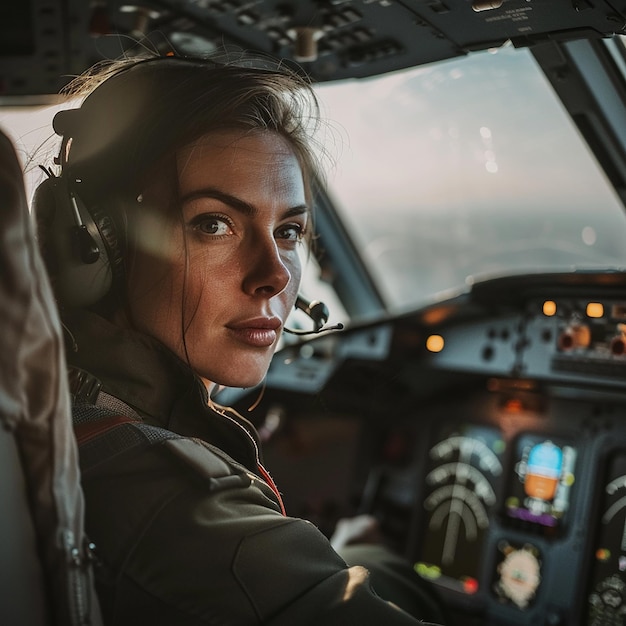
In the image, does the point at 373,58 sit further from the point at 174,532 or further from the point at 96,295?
the point at 174,532

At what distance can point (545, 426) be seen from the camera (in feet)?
8.72

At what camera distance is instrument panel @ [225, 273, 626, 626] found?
2379 mm

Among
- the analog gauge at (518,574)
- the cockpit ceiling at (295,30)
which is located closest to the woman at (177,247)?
the cockpit ceiling at (295,30)

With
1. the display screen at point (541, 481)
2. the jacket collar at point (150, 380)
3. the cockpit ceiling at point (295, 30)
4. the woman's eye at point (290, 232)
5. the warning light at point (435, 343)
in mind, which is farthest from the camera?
the warning light at point (435, 343)

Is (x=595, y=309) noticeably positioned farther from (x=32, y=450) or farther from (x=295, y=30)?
(x=32, y=450)

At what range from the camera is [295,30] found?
6.17 feet

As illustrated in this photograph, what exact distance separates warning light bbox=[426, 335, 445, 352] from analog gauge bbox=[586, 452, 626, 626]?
65 centimetres

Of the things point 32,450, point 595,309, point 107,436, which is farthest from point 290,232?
point 595,309

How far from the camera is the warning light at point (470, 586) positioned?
2.66 m

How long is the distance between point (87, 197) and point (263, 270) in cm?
26

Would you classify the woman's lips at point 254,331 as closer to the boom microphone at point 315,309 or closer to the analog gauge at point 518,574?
the boom microphone at point 315,309

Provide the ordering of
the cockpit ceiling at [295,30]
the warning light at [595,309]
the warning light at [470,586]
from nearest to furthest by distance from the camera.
Answer: the cockpit ceiling at [295,30], the warning light at [595,309], the warning light at [470,586]

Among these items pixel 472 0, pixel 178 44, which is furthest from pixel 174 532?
pixel 178 44

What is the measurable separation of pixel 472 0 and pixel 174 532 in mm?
997
